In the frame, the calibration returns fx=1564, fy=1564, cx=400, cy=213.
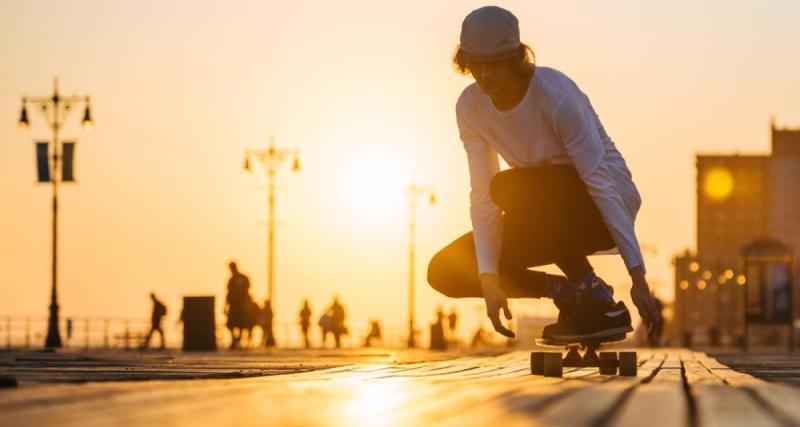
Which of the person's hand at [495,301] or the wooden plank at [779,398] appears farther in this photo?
the person's hand at [495,301]

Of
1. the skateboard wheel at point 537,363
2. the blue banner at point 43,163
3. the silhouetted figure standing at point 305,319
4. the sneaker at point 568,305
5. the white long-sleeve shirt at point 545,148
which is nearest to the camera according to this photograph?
the skateboard wheel at point 537,363

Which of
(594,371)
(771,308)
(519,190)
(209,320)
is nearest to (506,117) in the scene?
(519,190)

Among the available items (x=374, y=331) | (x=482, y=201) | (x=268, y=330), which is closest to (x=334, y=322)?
(x=268, y=330)

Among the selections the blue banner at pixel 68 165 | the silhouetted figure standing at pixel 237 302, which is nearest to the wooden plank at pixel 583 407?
the silhouetted figure standing at pixel 237 302

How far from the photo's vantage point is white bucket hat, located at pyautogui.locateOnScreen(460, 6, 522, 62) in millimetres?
7316

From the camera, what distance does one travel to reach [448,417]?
3.72m

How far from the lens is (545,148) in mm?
7516

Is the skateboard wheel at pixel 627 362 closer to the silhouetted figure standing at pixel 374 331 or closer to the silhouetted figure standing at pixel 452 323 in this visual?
the silhouetted figure standing at pixel 374 331

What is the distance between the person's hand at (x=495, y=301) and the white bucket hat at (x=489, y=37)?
111cm

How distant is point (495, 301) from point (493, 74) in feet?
3.58

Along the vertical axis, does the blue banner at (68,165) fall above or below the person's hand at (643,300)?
above

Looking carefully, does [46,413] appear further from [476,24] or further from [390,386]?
[476,24]

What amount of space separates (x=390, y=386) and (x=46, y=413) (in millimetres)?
1856

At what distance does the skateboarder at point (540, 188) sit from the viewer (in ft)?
24.2
